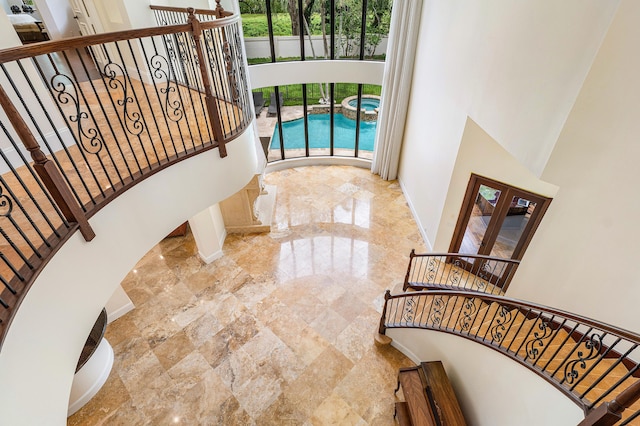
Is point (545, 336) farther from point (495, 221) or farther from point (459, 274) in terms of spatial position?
point (459, 274)

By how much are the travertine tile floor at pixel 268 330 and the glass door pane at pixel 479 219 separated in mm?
883

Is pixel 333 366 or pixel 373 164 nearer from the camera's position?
pixel 333 366

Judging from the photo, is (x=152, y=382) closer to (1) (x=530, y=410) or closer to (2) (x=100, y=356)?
(2) (x=100, y=356)

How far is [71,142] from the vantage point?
3.20 m

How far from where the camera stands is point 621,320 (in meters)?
2.84

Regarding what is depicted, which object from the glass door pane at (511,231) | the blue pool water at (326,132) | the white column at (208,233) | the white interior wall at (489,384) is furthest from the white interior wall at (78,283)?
the blue pool water at (326,132)

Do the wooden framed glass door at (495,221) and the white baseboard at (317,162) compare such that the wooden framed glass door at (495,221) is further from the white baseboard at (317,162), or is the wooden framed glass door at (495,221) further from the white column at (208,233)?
the white column at (208,233)

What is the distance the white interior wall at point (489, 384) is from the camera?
2.43 metres

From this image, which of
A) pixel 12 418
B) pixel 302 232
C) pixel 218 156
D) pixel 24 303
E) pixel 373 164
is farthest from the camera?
pixel 373 164

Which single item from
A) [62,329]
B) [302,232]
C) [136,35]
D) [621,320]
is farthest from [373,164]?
[62,329]

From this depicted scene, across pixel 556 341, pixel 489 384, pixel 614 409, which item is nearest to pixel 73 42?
pixel 614 409

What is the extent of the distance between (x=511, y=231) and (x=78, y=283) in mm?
5802

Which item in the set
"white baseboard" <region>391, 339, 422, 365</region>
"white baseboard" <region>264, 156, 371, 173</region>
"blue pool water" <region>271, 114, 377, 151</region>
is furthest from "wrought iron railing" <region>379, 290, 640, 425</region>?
"blue pool water" <region>271, 114, 377, 151</region>

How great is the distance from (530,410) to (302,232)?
177 inches
